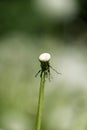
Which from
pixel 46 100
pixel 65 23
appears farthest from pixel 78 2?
pixel 46 100

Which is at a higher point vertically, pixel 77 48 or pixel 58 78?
pixel 77 48

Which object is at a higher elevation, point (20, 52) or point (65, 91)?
point (20, 52)

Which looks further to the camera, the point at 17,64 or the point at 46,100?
the point at 17,64

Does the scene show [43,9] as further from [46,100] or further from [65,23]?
[46,100]

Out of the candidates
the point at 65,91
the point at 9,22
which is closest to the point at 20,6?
the point at 9,22

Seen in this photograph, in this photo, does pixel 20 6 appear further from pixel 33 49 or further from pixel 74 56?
pixel 74 56

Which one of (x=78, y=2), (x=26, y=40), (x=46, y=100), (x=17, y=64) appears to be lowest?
(x=46, y=100)
